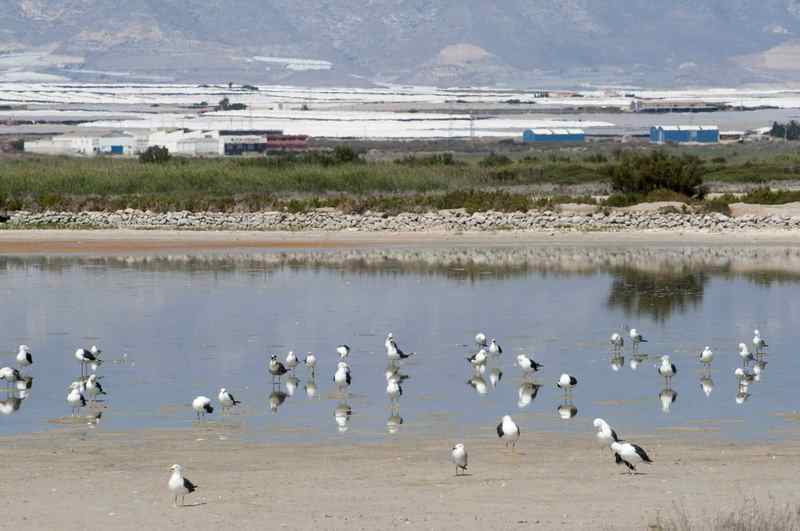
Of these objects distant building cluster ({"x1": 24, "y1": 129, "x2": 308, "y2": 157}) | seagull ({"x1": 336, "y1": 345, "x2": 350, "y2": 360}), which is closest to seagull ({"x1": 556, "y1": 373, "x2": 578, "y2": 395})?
seagull ({"x1": 336, "y1": 345, "x2": 350, "y2": 360})

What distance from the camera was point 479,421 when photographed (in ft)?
56.9

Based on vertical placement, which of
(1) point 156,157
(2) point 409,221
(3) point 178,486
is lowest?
(2) point 409,221

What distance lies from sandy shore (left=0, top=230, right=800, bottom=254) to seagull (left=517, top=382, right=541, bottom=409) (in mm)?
21882

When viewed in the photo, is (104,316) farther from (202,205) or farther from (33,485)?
(202,205)

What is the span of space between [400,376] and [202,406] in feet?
11.7

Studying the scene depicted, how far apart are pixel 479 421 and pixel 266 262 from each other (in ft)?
67.0

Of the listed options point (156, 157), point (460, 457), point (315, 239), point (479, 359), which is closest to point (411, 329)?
point (479, 359)

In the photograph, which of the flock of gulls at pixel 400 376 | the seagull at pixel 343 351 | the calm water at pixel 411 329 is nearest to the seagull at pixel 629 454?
the flock of gulls at pixel 400 376

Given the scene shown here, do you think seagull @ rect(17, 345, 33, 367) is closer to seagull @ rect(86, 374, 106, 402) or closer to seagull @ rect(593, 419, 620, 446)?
seagull @ rect(86, 374, 106, 402)

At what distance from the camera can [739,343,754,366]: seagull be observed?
20891 millimetres

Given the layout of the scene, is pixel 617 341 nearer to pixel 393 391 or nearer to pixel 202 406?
pixel 393 391

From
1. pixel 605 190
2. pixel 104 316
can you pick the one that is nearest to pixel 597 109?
pixel 605 190

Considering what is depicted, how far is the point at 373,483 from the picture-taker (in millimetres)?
13875

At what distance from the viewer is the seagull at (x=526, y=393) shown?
18.7 m
